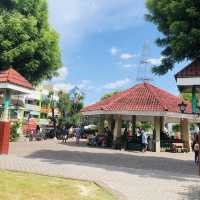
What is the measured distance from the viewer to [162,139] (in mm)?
27500

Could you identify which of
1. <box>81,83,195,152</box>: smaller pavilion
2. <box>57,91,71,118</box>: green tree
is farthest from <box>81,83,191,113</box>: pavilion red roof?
<box>57,91,71,118</box>: green tree

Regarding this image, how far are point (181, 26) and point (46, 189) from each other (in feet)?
30.1

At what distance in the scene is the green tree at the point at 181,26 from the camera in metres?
14.2

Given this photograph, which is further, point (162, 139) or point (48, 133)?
point (48, 133)

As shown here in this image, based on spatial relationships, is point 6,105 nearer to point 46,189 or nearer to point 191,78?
point 191,78

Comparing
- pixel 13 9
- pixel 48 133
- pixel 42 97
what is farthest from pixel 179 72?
pixel 42 97

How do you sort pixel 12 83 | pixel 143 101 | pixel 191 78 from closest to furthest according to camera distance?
pixel 191 78 → pixel 12 83 → pixel 143 101

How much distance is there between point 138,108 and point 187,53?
11.2 meters

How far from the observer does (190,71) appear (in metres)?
14.0

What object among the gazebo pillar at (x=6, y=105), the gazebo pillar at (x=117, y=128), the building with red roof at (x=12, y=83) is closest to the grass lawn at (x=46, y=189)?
the gazebo pillar at (x=6, y=105)

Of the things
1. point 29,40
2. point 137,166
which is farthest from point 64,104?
point 137,166

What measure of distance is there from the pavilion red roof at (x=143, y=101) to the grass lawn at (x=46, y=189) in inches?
638

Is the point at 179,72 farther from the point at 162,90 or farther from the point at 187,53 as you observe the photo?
the point at 162,90

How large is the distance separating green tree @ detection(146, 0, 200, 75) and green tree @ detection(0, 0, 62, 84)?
28.8ft
